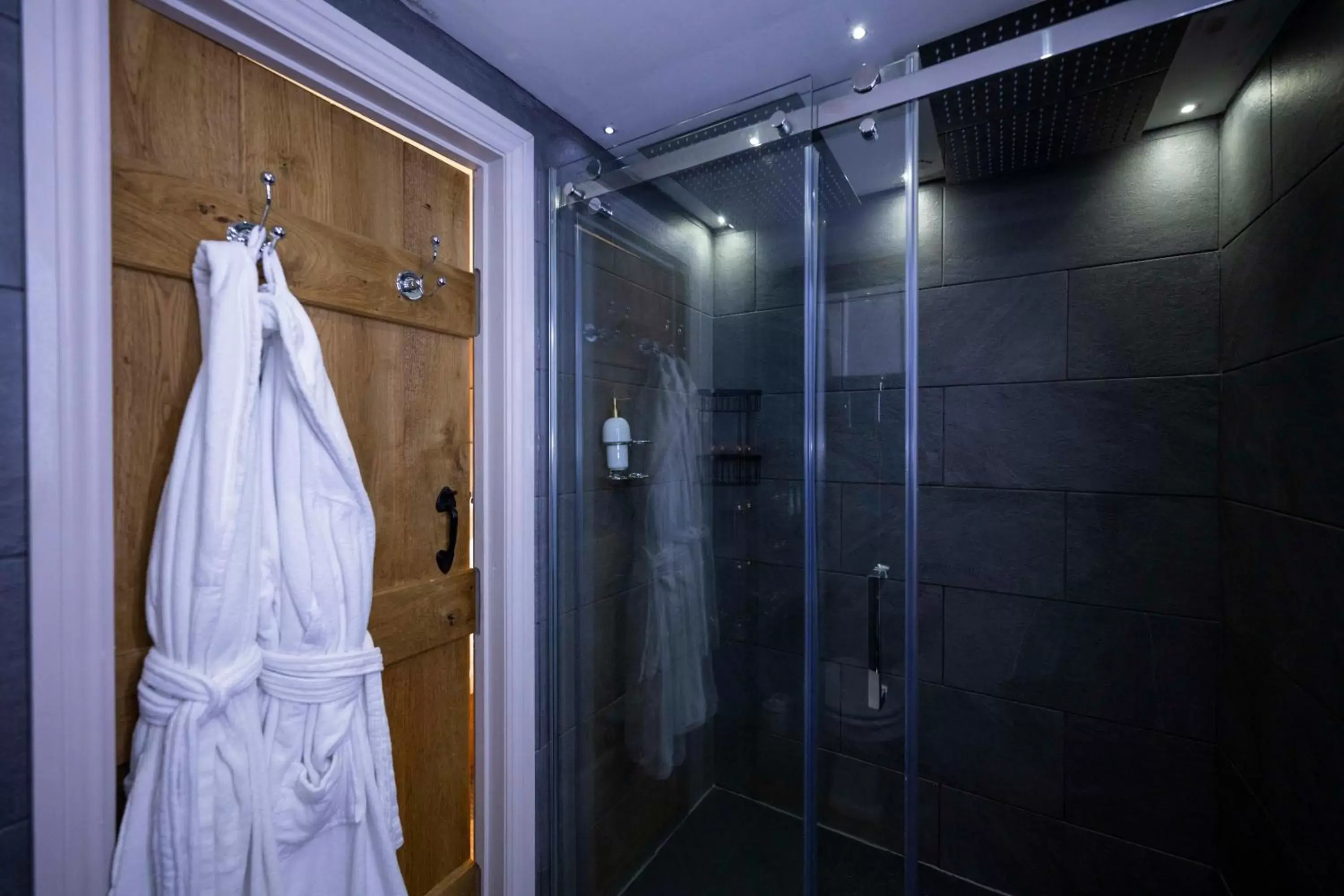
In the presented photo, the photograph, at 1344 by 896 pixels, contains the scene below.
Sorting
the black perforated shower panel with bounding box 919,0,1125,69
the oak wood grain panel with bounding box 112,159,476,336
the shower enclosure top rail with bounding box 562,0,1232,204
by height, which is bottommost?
the oak wood grain panel with bounding box 112,159,476,336

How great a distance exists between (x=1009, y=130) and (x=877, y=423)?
90 cm

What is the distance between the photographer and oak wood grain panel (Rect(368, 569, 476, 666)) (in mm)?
1214

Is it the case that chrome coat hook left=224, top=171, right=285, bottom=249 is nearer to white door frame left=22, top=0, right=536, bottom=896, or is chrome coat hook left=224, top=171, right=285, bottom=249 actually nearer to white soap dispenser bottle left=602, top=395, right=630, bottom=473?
white door frame left=22, top=0, right=536, bottom=896

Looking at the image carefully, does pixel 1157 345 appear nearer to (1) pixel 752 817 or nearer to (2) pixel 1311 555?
(2) pixel 1311 555

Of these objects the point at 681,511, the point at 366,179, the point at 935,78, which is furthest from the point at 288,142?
the point at 935,78

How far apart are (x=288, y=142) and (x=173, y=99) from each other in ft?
0.57

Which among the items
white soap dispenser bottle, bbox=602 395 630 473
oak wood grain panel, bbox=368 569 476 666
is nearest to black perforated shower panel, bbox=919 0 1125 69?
white soap dispenser bottle, bbox=602 395 630 473

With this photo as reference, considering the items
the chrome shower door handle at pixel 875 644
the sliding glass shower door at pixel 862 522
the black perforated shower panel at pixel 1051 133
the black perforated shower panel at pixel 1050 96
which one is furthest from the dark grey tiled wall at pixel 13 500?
the black perforated shower panel at pixel 1051 133

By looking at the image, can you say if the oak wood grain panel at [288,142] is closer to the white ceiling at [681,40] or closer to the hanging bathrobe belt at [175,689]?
the white ceiling at [681,40]

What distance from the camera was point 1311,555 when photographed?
1.08 meters

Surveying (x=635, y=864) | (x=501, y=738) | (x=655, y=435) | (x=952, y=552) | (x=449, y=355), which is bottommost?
(x=635, y=864)

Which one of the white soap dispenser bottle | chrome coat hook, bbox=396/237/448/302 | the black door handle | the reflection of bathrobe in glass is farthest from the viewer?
the white soap dispenser bottle

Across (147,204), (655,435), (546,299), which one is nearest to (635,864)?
(655,435)

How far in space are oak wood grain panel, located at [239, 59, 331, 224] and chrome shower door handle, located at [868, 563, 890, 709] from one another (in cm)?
144
